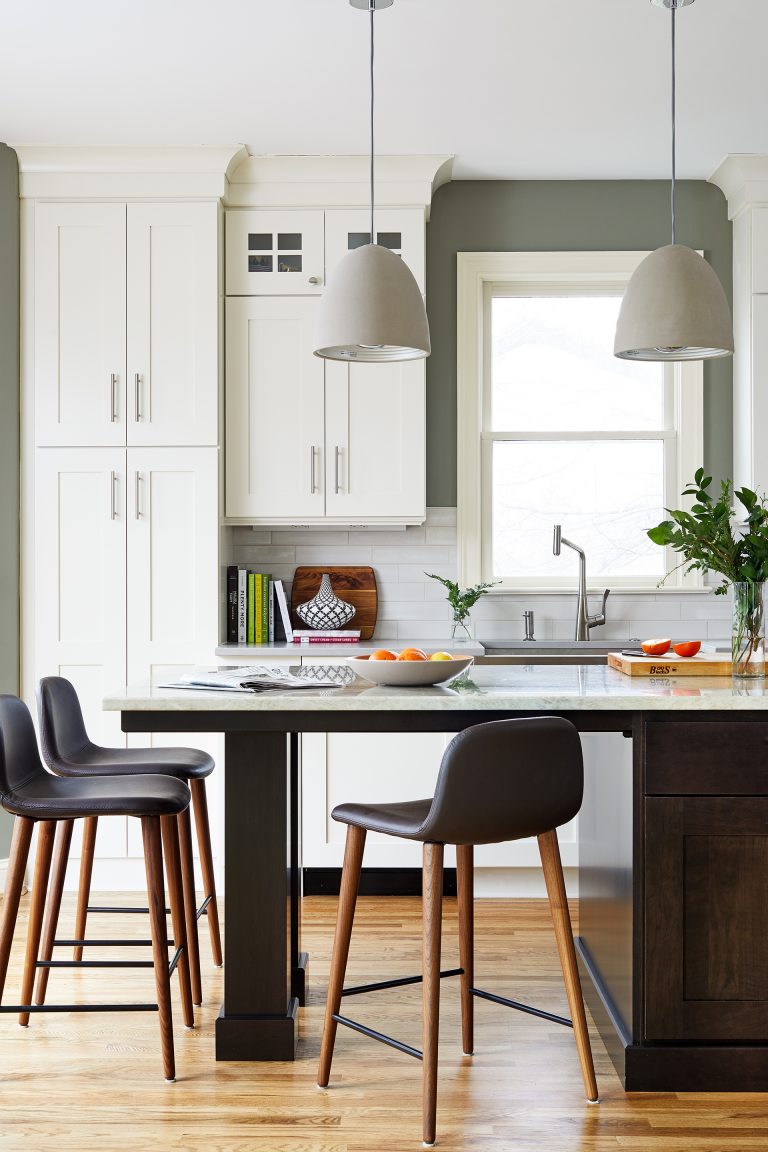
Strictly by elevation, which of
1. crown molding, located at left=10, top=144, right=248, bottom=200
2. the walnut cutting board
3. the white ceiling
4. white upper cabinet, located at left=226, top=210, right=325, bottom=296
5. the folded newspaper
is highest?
the white ceiling

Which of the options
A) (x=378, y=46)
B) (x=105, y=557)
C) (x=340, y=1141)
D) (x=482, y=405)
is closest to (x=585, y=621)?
(x=482, y=405)

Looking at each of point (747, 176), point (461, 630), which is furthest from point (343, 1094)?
point (747, 176)

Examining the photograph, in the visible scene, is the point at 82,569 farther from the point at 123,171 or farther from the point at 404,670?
the point at 404,670

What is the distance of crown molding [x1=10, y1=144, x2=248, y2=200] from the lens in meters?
4.26

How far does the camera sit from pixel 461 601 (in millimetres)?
4500

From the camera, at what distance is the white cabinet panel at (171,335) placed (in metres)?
4.27

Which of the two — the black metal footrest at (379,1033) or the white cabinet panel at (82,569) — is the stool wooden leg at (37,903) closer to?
the black metal footrest at (379,1033)

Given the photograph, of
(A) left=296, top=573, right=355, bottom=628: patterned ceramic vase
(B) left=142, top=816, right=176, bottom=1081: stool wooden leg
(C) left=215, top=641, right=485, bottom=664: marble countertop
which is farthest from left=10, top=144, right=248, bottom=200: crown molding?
(B) left=142, top=816, right=176, bottom=1081: stool wooden leg

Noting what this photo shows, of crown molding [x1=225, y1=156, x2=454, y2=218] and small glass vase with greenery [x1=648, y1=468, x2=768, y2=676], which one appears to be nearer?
small glass vase with greenery [x1=648, y1=468, x2=768, y2=676]

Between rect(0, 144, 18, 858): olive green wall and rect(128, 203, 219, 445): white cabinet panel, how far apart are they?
1.55 ft

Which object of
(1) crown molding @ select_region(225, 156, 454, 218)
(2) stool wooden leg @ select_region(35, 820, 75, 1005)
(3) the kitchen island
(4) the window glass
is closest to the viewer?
(3) the kitchen island

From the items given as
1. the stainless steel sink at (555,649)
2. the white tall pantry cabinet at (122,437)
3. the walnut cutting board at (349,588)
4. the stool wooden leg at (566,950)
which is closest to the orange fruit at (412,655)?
the stool wooden leg at (566,950)

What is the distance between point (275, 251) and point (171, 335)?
57 cm

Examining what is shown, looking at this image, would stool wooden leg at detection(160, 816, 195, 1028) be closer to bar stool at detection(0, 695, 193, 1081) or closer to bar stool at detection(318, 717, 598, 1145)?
bar stool at detection(0, 695, 193, 1081)
